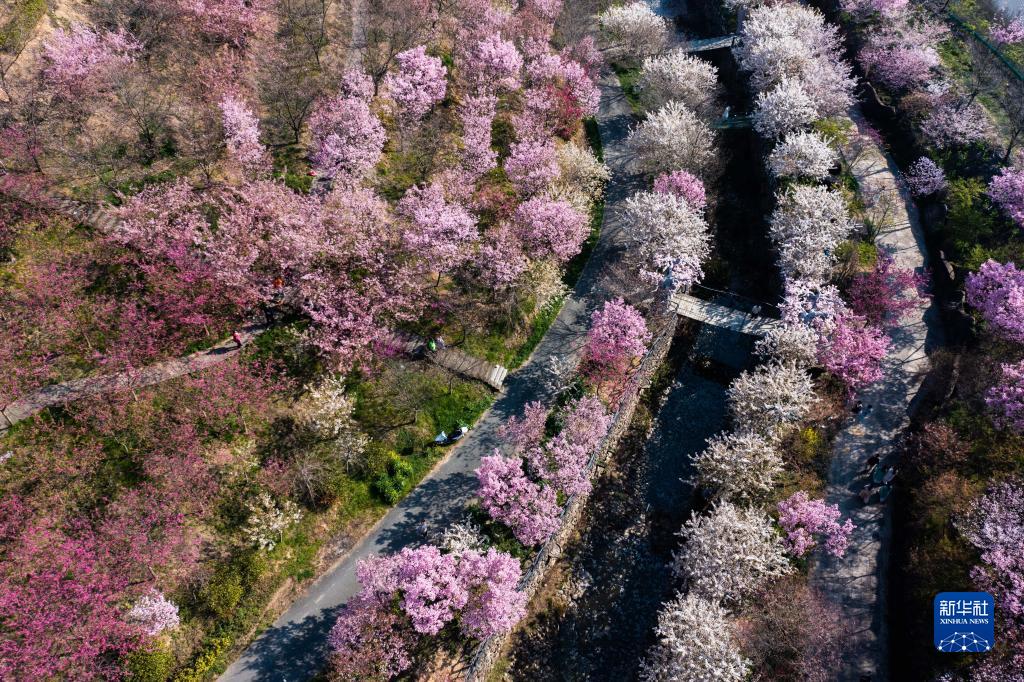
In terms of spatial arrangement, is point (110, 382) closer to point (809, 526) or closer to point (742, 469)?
point (742, 469)

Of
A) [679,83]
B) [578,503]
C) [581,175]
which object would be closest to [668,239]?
[581,175]

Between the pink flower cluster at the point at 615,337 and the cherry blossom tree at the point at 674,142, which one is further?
the cherry blossom tree at the point at 674,142

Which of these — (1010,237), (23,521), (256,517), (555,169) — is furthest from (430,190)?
(1010,237)

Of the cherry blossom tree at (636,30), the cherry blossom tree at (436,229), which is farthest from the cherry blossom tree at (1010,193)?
the cherry blossom tree at (436,229)

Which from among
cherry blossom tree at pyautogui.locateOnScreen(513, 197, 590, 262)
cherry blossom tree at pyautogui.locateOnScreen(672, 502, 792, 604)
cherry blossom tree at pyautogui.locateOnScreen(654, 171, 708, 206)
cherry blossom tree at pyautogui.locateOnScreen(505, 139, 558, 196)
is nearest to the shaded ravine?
cherry blossom tree at pyautogui.locateOnScreen(672, 502, 792, 604)

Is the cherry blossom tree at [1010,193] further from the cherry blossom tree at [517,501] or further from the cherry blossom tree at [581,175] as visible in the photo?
the cherry blossom tree at [517,501]

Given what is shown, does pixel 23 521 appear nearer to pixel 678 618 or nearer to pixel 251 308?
pixel 251 308
